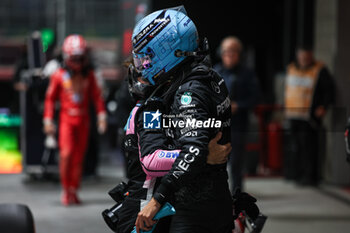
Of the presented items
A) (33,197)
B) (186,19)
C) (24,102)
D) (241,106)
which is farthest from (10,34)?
(186,19)

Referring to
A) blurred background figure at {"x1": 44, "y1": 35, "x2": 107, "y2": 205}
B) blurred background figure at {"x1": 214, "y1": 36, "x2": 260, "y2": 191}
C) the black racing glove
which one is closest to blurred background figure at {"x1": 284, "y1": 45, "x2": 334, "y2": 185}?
blurred background figure at {"x1": 214, "y1": 36, "x2": 260, "y2": 191}

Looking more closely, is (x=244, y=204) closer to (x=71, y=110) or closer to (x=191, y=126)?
(x=191, y=126)

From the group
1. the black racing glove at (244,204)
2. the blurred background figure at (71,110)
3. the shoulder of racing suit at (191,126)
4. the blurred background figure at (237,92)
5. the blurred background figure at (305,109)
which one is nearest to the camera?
the shoulder of racing suit at (191,126)

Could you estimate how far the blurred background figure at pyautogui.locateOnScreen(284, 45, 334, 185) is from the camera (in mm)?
8609

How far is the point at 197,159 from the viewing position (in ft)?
9.45

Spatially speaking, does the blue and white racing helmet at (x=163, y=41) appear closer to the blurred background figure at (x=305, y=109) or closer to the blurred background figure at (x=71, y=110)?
the blurred background figure at (x=71, y=110)

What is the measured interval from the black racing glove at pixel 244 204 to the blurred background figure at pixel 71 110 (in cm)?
463

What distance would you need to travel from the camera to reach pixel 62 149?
7.81m

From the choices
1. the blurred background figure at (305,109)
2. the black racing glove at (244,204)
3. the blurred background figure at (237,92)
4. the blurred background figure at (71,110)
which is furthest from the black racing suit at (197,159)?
the blurred background figure at (305,109)

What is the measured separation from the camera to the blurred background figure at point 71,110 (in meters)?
7.79

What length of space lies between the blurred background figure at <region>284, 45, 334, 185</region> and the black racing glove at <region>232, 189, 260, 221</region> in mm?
5280

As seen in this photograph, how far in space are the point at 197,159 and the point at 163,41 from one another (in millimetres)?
557

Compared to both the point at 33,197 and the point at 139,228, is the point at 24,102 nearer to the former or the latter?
the point at 33,197

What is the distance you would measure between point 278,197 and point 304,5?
2.92m
